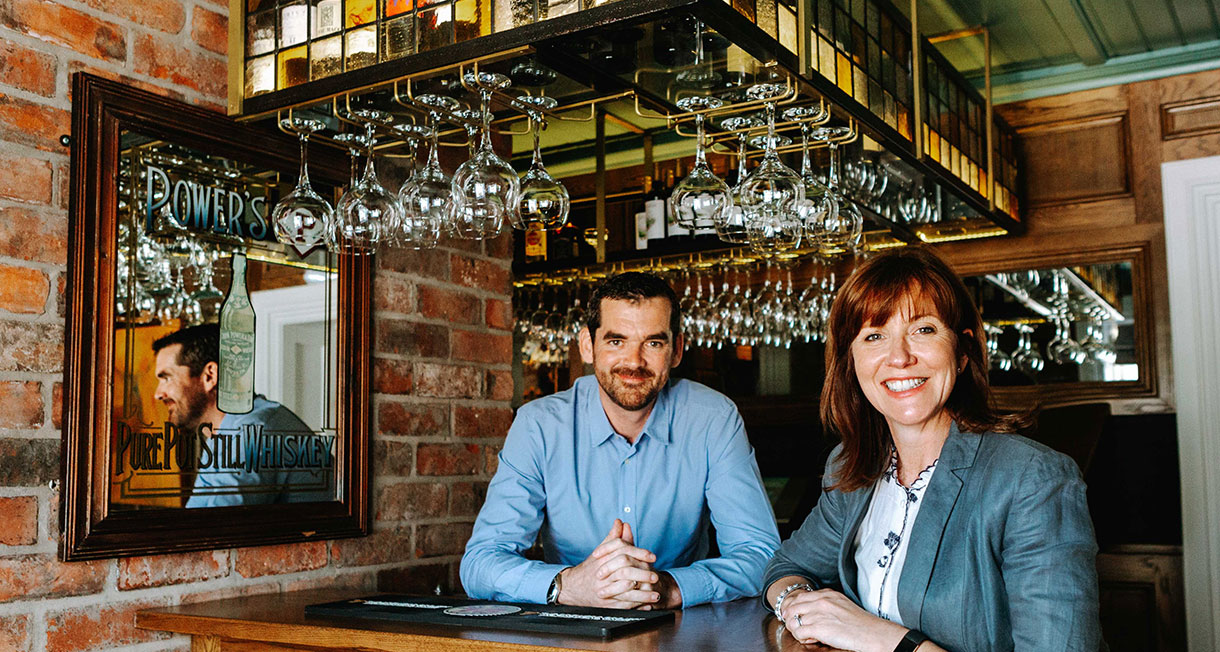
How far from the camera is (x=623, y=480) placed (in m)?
2.44

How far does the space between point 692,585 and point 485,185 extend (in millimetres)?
869

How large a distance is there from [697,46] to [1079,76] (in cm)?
279

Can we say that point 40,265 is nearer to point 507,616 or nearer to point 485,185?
point 485,185

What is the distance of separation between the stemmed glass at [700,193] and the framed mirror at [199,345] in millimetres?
839

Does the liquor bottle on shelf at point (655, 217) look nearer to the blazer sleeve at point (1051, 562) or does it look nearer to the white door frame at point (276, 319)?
the white door frame at point (276, 319)

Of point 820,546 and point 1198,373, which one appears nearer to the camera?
point 820,546

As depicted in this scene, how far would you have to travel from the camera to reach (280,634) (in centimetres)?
189

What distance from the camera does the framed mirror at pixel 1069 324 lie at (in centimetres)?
396

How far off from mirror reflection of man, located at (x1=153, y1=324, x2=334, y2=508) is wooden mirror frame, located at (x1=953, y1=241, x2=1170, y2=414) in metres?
2.94

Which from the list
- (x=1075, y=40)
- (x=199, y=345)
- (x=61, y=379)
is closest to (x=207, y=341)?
(x=199, y=345)

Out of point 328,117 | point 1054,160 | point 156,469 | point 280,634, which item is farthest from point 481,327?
point 1054,160

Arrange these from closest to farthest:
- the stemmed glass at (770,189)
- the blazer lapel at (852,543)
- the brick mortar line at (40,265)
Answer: the blazer lapel at (852,543) → the brick mortar line at (40,265) → the stemmed glass at (770,189)

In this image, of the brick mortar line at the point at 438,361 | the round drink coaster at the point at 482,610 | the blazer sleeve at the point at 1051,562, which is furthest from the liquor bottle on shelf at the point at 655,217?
the blazer sleeve at the point at 1051,562

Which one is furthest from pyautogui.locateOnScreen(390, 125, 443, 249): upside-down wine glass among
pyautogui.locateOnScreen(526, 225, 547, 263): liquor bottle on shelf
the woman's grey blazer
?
pyautogui.locateOnScreen(526, 225, 547, 263): liquor bottle on shelf
